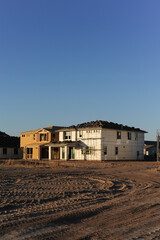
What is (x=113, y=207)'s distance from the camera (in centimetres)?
898

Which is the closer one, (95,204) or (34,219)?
(34,219)

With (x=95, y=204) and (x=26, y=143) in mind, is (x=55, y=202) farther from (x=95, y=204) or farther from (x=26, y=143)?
(x=26, y=143)

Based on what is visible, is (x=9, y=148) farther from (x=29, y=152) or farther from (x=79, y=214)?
(x=79, y=214)

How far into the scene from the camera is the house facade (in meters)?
39.5

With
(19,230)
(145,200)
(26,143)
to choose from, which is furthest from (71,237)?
(26,143)

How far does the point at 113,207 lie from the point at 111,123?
34.8m

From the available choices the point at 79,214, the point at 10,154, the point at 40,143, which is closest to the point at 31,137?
the point at 40,143

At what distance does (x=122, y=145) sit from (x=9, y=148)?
24565 mm

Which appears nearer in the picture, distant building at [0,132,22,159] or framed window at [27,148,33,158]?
framed window at [27,148,33,158]

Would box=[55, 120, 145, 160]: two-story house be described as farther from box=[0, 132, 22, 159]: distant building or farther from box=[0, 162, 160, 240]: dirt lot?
box=[0, 162, 160, 240]: dirt lot

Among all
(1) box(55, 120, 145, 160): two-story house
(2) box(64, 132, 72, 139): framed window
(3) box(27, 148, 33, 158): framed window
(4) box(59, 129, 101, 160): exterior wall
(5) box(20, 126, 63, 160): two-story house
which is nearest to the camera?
(4) box(59, 129, 101, 160): exterior wall

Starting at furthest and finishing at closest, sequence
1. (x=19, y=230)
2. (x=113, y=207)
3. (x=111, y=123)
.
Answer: (x=111, y=123) < (x=113, y=207) < (x=19, y=230)

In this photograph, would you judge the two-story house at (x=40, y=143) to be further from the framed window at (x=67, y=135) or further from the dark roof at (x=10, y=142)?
the dark roof at (x=10, y=142)

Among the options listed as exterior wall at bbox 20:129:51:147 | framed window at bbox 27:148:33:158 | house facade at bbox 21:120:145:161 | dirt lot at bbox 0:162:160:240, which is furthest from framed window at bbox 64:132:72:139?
dirt lot at bbox 0:162:160:240
